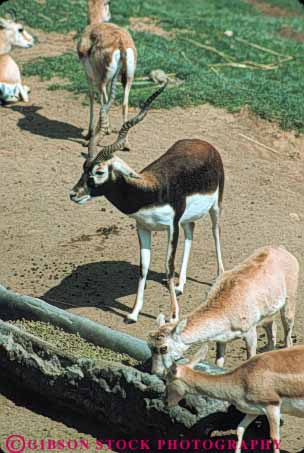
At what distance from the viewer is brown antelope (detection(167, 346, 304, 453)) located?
22.3 ft

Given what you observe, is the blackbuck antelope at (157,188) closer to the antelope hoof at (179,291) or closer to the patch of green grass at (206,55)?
the antelope hoof at (179,291)

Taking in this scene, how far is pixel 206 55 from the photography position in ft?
59.5

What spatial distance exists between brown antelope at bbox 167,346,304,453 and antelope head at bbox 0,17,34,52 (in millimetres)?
11764

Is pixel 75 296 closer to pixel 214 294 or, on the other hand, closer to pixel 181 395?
pixel 214 294

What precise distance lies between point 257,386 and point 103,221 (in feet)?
18.0

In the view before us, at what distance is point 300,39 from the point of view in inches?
814

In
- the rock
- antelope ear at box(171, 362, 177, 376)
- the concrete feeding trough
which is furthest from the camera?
the rock

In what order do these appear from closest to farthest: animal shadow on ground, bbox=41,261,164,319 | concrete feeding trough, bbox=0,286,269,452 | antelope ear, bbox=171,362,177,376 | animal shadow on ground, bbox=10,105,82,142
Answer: antelope ear, bbox=171,362,177,376 < concrete feeding trough, bbox=0,286,269,452 < animal shadow on ground, bbox=41,261,164,319 < animal shadow on ground, bbox=10,105,82,142

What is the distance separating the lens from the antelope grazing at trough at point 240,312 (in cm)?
754

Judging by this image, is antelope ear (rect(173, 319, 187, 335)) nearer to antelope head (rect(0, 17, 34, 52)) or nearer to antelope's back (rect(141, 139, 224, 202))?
antelope's back (rect(141, 139, 224, 202))

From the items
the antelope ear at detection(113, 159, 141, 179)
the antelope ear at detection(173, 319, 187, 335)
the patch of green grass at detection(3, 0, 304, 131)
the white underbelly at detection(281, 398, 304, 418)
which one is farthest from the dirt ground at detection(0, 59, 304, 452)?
the antelope ear at detection(113, 159, 141, 179)

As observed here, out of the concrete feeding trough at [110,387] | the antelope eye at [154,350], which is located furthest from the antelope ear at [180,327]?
the concrete feeding trough at [110,387]

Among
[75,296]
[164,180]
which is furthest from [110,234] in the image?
[164,180]

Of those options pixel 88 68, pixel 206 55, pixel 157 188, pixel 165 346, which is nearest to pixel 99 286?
pixel 157 188
